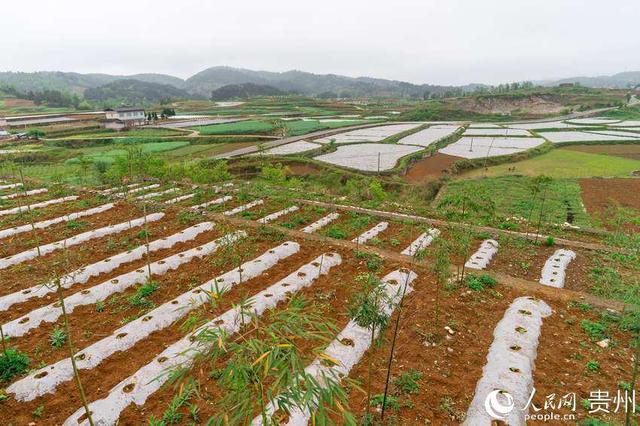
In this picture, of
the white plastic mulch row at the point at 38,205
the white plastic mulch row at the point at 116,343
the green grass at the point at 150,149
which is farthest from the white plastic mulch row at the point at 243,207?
the green grass at the point at 150,149

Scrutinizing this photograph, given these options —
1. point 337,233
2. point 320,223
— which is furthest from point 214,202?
point 337,233

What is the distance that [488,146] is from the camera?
58.8 m

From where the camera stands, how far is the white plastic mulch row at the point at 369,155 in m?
45.3

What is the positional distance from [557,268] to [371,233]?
26.9ft

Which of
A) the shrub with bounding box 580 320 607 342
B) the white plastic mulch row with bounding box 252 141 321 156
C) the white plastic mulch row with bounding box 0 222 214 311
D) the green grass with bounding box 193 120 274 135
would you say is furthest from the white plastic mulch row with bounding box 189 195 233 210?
the green grass with bounding box 193 120 274 135

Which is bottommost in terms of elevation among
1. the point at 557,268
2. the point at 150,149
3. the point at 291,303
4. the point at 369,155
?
the point at 369,155

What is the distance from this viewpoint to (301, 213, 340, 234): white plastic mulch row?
738 inches

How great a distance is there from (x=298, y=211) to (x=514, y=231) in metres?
12.4

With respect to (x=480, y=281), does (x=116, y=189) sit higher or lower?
lower

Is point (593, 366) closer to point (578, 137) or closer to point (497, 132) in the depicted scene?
point (578, 137)

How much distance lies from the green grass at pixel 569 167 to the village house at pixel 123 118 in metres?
69.7

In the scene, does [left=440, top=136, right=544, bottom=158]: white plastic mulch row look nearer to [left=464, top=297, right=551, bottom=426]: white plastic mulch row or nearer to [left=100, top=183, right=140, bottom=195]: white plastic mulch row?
[left=100, top=183, right=140, bottom=195]: white plastic mulch row

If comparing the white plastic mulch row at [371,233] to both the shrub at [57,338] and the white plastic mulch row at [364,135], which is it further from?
the white plastic mulch row at [364,135]

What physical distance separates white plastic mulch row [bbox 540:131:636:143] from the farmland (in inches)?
1556
